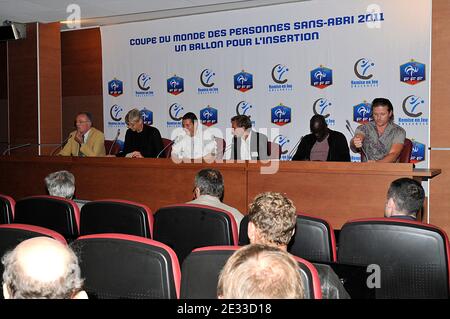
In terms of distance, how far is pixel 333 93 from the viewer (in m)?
6.34

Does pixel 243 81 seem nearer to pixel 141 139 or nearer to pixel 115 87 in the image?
pixel 141 139

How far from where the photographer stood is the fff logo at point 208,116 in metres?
7.23

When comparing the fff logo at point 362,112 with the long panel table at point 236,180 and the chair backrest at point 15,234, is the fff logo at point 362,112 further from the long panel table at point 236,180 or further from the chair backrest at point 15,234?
the chair backrest at point 15,234

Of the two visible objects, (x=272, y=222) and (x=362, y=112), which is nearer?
(x=272, y=222)

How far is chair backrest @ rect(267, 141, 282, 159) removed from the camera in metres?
6.07

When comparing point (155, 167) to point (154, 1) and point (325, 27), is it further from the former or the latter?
point (325, 27)

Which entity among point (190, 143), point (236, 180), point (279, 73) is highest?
point (279, 73)

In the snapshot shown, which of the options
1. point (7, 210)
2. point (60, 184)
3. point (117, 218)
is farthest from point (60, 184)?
point (117, 218)

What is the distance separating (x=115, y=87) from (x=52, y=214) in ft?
17.4

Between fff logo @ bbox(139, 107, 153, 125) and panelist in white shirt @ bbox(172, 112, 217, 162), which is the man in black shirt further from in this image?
fff logo @ bbox(139, 107, 153, 125)

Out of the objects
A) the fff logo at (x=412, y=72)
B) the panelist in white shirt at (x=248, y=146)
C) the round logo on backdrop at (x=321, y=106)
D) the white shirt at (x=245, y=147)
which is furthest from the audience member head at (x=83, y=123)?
the fff logo at (x=412, y=72)

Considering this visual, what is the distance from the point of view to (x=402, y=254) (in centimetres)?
212

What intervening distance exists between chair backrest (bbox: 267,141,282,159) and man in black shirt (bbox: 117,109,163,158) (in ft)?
4.36
